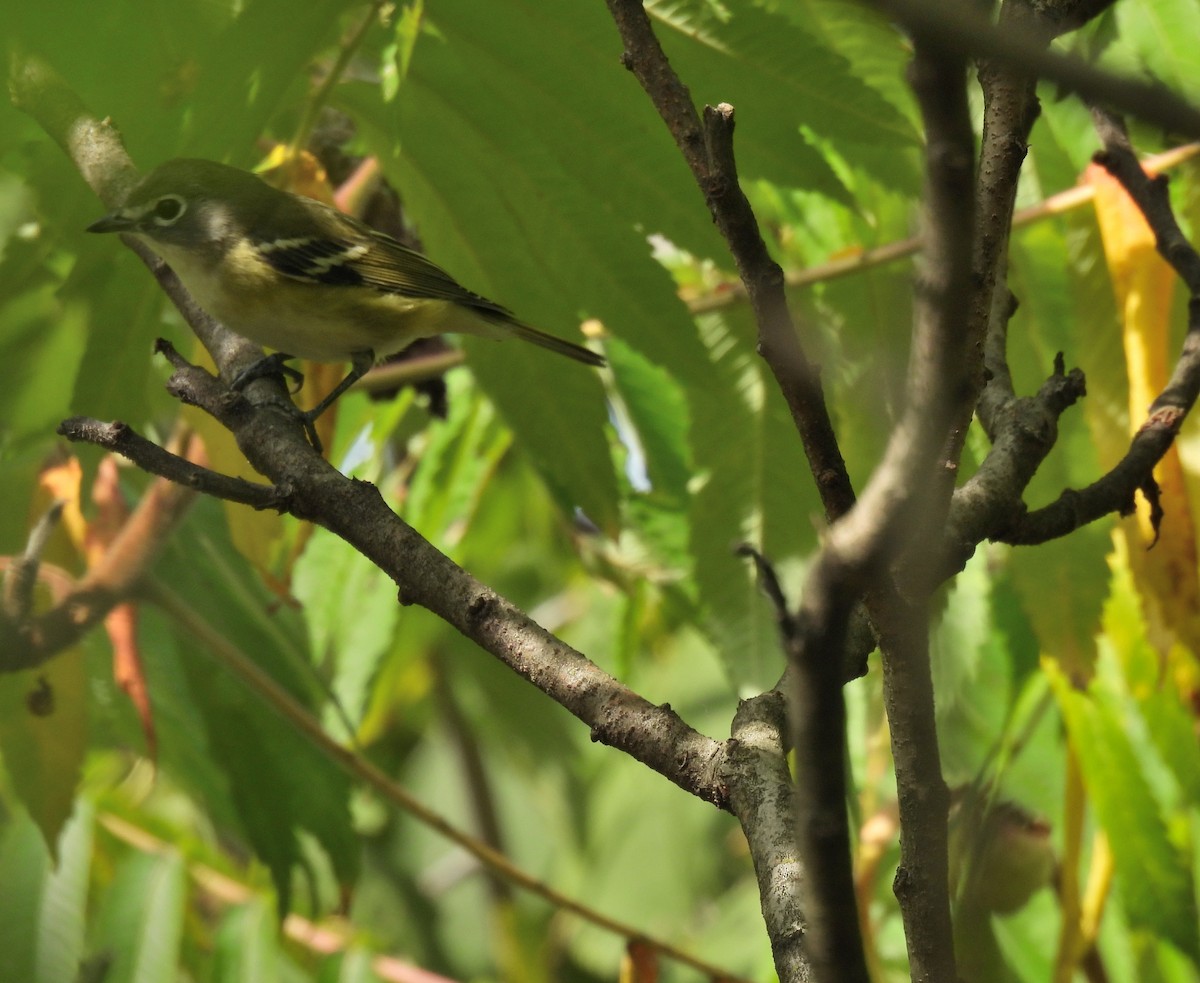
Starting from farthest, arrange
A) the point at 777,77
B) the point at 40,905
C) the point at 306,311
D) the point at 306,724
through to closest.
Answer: the point at 306,311, the point at 40,905, the point at 306,724, the point at 777,77

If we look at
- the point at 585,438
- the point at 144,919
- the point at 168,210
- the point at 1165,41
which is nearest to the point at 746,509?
the point at 585,438

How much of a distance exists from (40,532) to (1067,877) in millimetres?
1855

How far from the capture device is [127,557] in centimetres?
251

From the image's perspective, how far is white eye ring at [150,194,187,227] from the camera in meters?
2.54

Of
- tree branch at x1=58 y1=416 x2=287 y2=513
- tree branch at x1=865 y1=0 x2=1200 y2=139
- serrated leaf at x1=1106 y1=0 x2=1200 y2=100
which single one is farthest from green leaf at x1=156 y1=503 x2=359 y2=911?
tree branch at x1=865 y1=0 x2=1200 y2=139

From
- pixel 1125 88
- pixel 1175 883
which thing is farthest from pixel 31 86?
pixel 1175 883

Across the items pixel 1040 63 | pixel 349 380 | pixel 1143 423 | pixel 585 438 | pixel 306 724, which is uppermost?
pixel 349 380

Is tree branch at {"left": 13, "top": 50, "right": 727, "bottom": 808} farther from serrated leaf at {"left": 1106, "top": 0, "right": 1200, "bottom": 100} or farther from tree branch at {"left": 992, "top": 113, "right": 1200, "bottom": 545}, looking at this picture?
serrated leaf at {"left": 1106, "top": 0, "right": 1200, "bottom": 100}

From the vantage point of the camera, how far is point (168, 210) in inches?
105

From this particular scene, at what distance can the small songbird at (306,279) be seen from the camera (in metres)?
2.75

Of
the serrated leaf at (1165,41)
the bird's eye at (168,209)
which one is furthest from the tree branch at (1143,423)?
the bird's eye at (168,209)

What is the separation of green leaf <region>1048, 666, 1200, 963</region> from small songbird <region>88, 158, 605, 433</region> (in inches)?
44.2

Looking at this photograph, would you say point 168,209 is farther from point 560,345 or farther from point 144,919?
point 144,919

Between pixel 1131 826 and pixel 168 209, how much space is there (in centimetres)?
219
